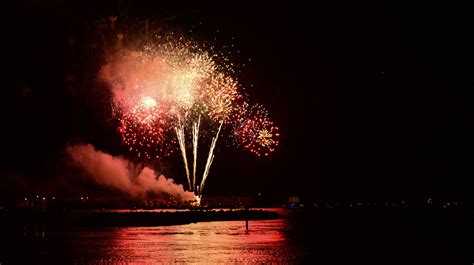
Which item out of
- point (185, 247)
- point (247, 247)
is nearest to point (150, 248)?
point (185, 247)

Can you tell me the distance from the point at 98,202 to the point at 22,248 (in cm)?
4775

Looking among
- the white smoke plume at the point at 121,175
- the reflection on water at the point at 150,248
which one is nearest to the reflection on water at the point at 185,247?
the reflection on water at the point at 150,248

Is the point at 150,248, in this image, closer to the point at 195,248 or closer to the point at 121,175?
the point at 195,248

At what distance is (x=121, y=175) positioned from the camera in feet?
247

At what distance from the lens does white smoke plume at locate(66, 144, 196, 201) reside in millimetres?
A: 74250

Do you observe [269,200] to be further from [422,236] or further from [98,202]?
[422,236]

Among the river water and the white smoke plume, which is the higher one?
the white smoke plume

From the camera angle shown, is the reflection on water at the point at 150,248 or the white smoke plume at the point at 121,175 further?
the white smoke plume at the point at 121,175

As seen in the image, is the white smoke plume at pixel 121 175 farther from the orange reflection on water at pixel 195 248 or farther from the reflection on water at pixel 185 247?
the orange reflection on water at pixel 195 248

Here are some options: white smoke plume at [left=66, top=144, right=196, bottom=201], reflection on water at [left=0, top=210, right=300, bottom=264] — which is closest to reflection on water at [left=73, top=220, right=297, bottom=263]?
reflection on water at [left=0, top=210, right=300, bottom=264]

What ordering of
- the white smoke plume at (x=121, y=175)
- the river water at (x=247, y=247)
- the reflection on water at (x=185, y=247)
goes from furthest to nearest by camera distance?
the white smoke plume at (x=121, y=175) → the reflection on water at (x=185, y=247) → the river water at (x=247, y=247)

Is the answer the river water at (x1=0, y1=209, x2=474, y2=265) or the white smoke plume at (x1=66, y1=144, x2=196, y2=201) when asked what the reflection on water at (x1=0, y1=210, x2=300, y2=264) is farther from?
the white smoke plume at (x1=66, y1=144, x2=196, y2=201)

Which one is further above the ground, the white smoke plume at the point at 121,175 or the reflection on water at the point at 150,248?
the white smoke plume at the point at 121,175

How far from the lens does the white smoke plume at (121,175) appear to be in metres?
74.2
